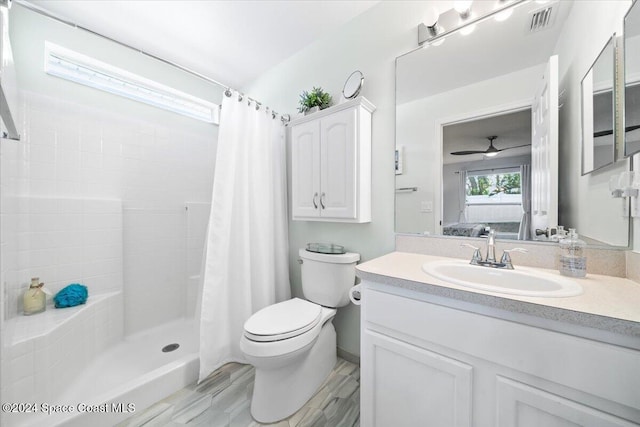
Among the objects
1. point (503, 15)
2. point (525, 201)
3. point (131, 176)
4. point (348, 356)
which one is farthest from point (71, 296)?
point (503, 15)

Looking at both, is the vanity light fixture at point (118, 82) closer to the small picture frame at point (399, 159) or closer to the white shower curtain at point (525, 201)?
the small picture frame at point (399, 159)

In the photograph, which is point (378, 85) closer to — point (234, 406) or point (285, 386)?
point (285, 386)

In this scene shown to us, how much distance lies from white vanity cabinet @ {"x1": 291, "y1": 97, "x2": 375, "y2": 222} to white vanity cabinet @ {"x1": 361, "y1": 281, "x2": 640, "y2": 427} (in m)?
0.68

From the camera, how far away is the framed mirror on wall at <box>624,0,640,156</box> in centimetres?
75

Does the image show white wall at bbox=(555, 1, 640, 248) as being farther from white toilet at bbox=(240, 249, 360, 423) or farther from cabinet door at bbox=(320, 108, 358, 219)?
white toilet at bbox=(240, 249, 360, 423)

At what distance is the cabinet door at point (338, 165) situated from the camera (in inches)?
58.4

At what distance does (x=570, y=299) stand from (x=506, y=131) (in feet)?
2.70

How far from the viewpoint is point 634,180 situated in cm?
79

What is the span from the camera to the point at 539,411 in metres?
0.65

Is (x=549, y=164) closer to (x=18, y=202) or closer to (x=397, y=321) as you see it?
(x=397, y=321)

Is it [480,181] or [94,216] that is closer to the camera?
[480,181]

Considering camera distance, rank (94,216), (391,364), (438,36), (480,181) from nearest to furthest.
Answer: (391,364) < (480,181) < (438,36) < (94,216)

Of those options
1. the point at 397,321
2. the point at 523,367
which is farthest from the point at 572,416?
the point at 397,321

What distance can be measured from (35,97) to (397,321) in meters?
2.51
